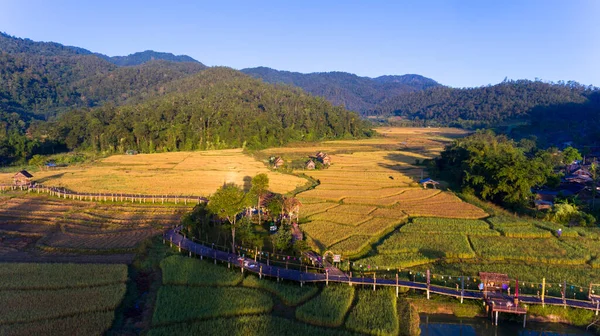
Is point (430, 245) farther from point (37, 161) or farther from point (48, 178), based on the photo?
point (37, 161)

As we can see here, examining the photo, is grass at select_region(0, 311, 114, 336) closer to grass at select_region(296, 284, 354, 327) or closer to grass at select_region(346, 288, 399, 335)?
grass at select_region(296, 284, 354, 327)

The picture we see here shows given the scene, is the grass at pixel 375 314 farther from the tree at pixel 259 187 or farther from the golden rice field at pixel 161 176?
the golden rice field at pixel 161 176

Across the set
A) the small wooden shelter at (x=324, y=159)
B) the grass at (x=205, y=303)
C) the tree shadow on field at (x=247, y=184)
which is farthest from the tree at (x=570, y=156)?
the grass at (x=205, y=303)

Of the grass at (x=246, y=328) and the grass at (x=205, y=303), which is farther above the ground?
the grass at (x=205, y=303)

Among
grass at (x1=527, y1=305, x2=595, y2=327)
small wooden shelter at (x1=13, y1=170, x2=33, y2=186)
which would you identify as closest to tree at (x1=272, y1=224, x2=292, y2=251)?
grass at (x1=527, y1=305, x2=595, y2=327)

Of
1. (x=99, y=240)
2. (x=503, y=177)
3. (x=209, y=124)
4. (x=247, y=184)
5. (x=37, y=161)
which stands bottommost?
(x=99, y=240)

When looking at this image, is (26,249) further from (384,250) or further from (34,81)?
(34,81)

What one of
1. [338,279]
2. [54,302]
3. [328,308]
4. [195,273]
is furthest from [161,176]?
[328,308]
